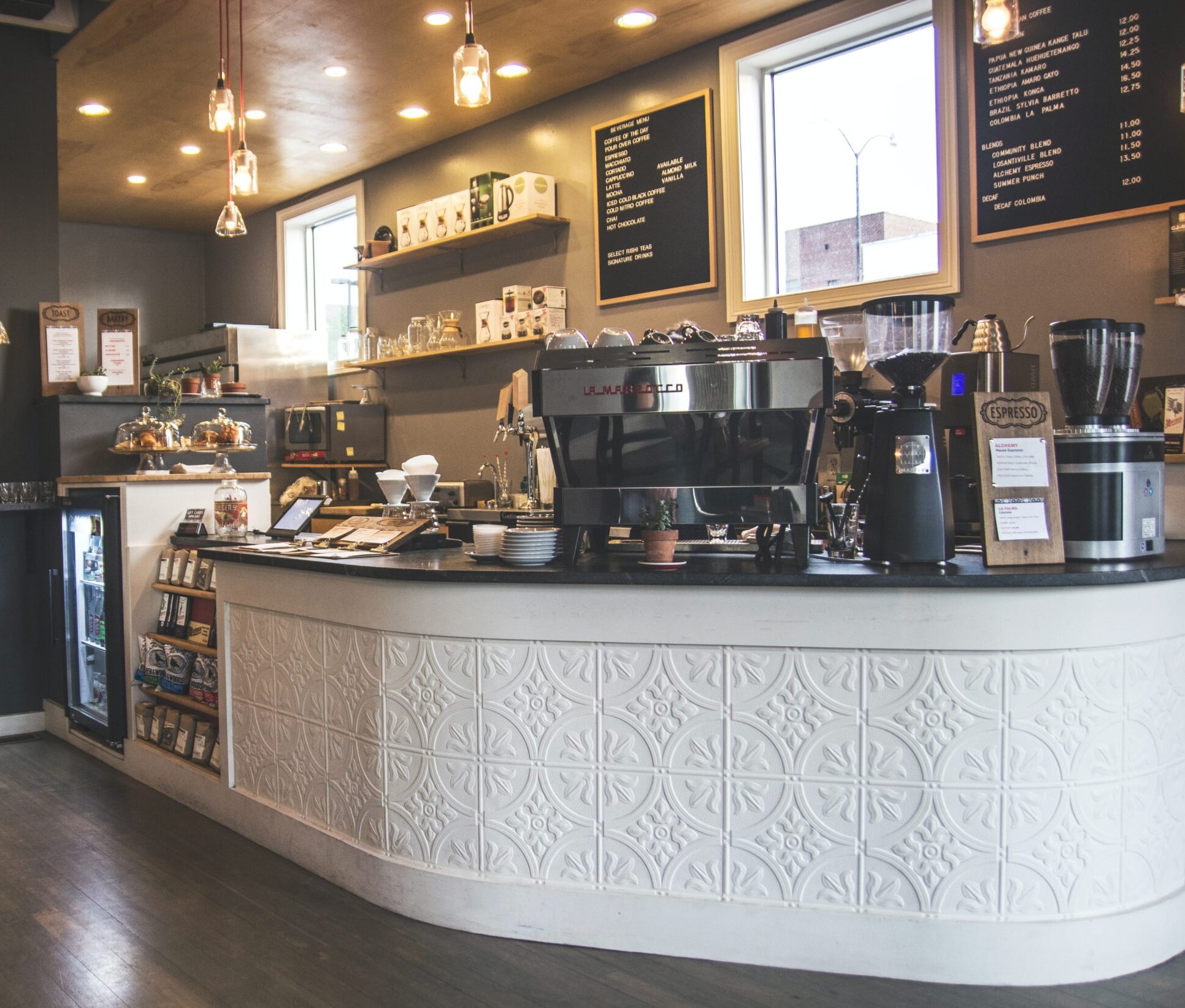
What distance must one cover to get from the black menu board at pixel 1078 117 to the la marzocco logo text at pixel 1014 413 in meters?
1.70

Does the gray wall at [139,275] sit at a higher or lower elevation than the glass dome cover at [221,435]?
higher

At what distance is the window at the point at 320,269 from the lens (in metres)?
8.18

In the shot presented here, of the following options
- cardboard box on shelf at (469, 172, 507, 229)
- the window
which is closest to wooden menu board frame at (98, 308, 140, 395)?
cardboard box on shelf at (469, 172, 507, 229)

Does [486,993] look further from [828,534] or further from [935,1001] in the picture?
[828,534]

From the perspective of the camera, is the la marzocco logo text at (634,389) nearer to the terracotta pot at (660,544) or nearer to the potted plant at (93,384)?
the terracotta pot at (660,544)

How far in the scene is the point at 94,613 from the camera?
16.6ft

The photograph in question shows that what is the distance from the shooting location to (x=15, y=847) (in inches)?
139

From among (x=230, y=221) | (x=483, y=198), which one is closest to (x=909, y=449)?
(x=230, y=221)

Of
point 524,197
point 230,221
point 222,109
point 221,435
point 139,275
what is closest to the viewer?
point 222,109

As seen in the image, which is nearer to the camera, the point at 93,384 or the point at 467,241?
the point at 93,384

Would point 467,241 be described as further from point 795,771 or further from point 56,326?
point 795,771

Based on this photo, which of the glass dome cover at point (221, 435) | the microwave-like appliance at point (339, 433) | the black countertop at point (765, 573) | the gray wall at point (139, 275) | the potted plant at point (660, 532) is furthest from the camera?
the gray wall at point (139, 275)

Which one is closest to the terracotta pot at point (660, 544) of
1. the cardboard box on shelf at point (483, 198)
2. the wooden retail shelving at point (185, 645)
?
the wooden retail shelving at point (185, 645)

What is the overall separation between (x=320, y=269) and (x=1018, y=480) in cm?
695
